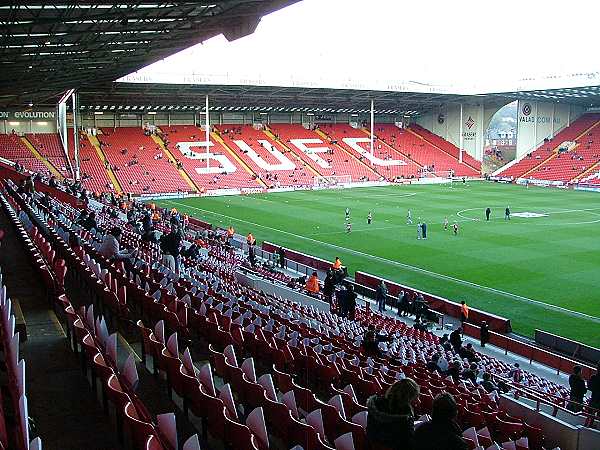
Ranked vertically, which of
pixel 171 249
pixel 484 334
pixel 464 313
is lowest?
pixel 484 334

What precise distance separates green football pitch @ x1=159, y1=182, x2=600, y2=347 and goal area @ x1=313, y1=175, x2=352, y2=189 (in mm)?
5595

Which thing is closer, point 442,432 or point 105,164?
point 442,432

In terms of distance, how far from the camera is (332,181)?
188 feet

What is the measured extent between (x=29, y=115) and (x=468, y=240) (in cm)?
3882

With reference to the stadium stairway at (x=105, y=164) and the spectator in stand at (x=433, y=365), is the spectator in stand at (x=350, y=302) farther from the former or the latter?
the stadium stairway at (x=105, y=164)

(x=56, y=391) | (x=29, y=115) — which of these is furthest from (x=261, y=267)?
(x=29, y=115)

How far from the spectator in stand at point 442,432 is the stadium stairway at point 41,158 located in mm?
44962

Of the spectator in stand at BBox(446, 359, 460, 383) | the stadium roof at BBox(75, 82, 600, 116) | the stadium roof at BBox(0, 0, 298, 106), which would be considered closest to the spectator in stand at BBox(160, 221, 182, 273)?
the stadium roof at BBox(0, 0, 298, 106)

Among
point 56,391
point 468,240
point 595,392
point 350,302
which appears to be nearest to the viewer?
point 56,391

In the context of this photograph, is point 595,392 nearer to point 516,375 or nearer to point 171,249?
point 516,375

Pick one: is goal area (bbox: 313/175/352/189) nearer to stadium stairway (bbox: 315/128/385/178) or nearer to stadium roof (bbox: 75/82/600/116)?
stadium stairway (bbox: 315/128/385/178)

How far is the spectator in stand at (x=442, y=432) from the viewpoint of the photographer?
3.75 metres

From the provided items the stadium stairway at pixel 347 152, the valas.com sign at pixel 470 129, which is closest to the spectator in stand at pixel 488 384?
the stadium stairway at pixel 347 152

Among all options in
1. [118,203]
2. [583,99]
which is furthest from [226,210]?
[583,99]
